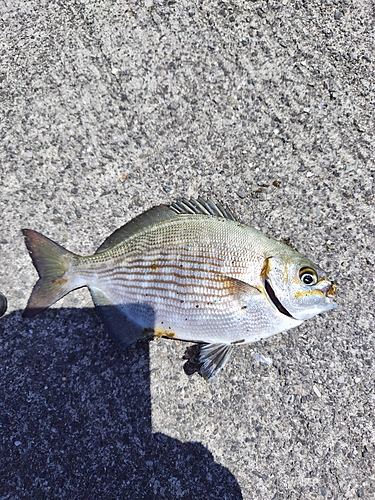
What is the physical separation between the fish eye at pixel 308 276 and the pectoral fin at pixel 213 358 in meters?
0.47

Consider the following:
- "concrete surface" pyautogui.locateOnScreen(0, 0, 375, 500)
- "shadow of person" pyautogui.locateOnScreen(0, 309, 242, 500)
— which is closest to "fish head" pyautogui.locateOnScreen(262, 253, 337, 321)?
"concrete surface" pyautogui.locateOnScreen(0, 0, 375, 500)

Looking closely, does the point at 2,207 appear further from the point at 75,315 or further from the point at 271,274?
the point at 271,274

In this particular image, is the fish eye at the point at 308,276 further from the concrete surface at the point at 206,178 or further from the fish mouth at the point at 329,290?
the concrete surface at the point at 206,178

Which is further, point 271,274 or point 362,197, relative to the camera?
point 362,197

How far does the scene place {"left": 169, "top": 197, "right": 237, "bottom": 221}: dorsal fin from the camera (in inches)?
72.6

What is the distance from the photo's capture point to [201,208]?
186cm

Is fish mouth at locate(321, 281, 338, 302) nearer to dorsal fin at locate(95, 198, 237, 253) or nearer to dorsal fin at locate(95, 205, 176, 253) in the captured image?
dorsal fin at locate(95, 198, 237, 253)

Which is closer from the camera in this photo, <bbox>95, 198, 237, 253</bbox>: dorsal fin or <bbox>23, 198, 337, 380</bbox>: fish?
<bbox>23, 198, 337, 380</bbox>: fish

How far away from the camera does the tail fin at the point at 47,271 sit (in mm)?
1825

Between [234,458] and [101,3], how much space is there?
2517 millimetres

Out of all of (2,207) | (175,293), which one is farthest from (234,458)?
(2,207)

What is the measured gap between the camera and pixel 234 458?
1879mm

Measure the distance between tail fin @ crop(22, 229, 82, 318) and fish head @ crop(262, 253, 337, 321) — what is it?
96 centimetres

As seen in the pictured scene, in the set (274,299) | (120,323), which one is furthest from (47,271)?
(274,299)
